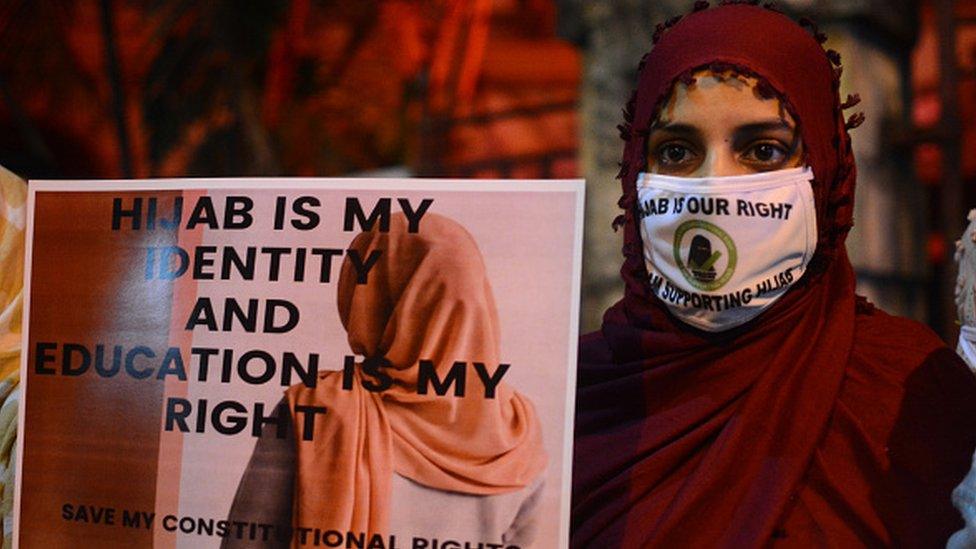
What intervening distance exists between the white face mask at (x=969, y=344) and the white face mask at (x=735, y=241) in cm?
23

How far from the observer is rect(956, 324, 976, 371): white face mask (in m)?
1.51

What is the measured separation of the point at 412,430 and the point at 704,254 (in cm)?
49

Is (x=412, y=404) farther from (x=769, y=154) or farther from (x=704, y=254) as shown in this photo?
(x=769, y=154)

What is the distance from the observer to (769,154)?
1.63 metres

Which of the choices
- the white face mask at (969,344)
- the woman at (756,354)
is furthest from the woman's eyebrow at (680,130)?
the white face mask at (969,344)

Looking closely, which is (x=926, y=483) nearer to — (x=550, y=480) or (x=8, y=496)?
(x=550, y=480)

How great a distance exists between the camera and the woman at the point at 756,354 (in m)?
1.52

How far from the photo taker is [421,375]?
146cm

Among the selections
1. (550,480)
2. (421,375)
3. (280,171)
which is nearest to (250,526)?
(421,375)

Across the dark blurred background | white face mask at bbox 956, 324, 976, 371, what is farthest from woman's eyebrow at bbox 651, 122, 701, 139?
the dark blurred background

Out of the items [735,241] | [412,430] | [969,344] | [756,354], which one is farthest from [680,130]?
[412,430]

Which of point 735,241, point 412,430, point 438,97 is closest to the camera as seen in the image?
point 412,430

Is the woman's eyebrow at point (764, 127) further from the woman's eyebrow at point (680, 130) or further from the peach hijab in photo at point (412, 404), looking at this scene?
the peach hijab in photo at point (412, 404)

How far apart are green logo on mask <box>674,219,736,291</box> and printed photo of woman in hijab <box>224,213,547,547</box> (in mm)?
327
